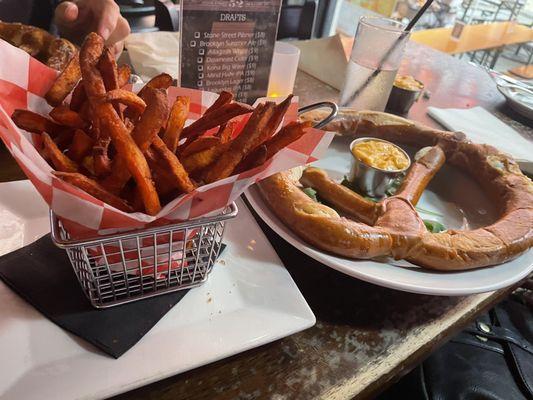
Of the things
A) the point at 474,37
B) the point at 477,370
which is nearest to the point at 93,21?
the point at 477,370

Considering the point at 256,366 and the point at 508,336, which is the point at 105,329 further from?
the point at 508,336

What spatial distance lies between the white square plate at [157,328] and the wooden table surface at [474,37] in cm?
302

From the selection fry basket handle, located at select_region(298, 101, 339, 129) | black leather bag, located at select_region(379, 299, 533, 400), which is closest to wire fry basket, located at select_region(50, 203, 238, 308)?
fry basket handle, located at select_region(298, 101, 339, 129)

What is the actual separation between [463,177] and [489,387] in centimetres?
59

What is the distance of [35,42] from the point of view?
897 millimetres

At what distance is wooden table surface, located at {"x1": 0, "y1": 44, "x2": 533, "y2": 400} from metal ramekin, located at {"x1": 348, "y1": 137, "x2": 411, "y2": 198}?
1.14ft

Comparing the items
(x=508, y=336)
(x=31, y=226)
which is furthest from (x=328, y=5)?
(x=31, y=226)

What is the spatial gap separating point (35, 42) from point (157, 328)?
2.26 ft

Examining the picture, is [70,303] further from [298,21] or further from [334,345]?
[298,21]

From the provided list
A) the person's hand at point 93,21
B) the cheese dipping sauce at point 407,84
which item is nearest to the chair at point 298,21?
the cheese dipping sauce at point 407,84

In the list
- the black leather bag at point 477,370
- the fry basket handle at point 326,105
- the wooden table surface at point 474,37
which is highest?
the fry basket handle at point 326,105

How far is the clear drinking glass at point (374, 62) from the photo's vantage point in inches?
57.3

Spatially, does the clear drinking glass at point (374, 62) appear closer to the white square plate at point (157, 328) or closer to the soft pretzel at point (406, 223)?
the soft pretzel at point (406, 223)

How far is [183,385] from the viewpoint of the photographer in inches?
23.3
